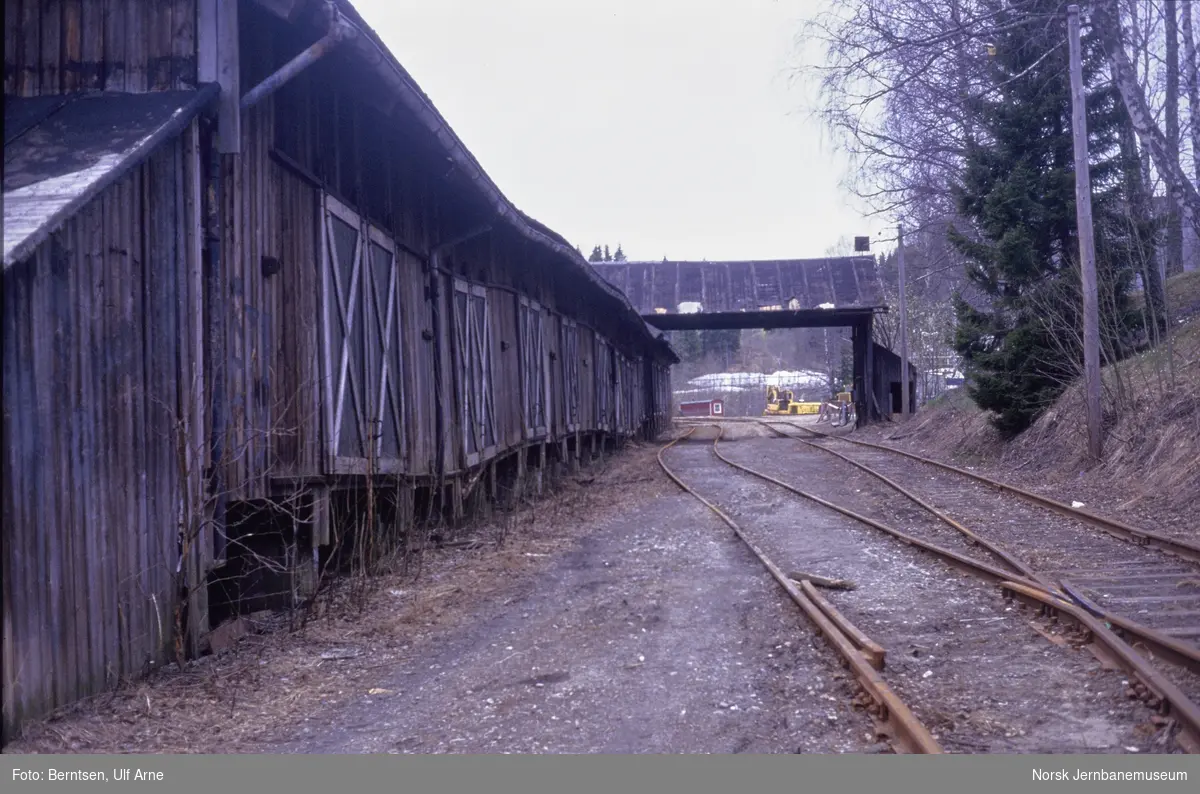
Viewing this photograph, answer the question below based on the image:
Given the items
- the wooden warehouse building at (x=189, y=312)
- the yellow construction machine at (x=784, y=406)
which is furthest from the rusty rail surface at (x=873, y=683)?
the yellow construction machine at (x=784, y=406)

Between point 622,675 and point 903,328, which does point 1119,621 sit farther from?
point 903,328

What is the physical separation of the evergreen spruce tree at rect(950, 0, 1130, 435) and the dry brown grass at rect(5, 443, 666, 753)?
1019 centimetres

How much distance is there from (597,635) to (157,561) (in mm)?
2803

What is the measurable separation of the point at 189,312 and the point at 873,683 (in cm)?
438

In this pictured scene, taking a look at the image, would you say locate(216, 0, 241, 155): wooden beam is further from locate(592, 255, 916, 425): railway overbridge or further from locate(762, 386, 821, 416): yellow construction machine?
locate(762, 386, 821, 416): yellow construction machine

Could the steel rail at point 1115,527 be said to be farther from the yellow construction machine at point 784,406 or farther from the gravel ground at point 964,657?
the yellow construction machine at point 784,406

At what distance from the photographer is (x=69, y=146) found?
5.77 meters

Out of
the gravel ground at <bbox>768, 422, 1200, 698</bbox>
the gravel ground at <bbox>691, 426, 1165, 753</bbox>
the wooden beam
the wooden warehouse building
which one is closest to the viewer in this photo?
the gravel ground at <bbox>691, 426, 1165, 753</bbox>

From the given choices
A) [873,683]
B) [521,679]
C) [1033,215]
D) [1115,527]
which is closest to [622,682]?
[521,679]

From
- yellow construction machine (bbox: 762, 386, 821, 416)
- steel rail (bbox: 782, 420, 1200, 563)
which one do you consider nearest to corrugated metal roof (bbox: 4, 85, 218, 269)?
steel rail (bbox: 782, 420, 1200, 563)

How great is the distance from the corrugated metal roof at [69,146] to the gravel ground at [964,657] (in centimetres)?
474

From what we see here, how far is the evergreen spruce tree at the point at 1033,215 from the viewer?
658 inches

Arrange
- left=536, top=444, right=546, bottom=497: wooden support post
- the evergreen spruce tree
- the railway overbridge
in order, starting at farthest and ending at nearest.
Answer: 1. the railway overbridge
2. left=536, top=444, right=546, bottom=497: wooden support post
3. the evergreen spruce tree

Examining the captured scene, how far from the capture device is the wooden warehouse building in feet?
16.4
